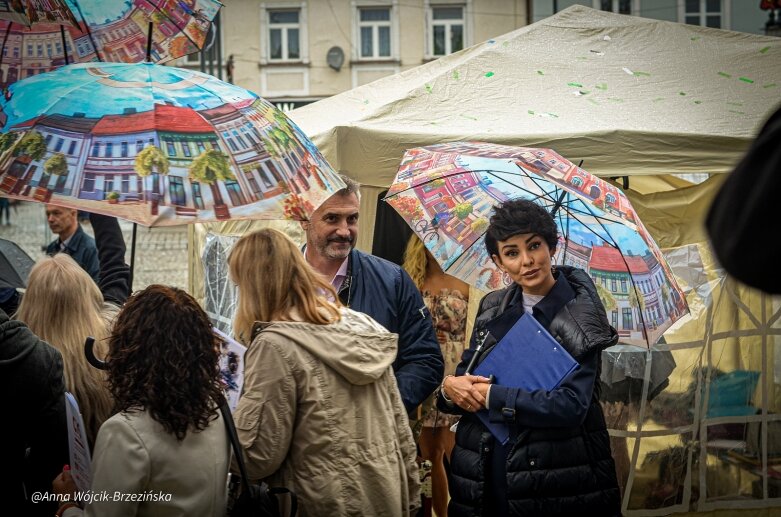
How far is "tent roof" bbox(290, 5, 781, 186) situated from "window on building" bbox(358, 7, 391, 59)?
77.0 feet

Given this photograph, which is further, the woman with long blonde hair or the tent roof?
the tent roof

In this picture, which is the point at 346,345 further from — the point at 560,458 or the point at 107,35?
the point at 107,35

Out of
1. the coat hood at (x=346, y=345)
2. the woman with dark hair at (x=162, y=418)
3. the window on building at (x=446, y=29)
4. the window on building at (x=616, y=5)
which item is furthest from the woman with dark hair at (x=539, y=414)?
the window on building at (x=446, y=29)

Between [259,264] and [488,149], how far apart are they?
1694mm

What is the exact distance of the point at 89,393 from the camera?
3.61 meters

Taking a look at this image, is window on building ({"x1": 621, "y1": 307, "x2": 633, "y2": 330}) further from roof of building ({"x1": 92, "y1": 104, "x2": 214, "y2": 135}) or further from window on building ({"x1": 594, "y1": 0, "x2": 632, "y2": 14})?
window on building ({"x1": 594, "y1": 0, "x2": 632, "y2": 14})

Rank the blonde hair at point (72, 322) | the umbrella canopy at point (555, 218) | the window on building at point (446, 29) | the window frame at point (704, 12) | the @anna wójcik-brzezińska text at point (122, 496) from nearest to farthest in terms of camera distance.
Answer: the @anna wójcik-brzezińska text at point (122, 496), the blonde hair at point (72, 322), the umbrella canopy at point (555, 218), the window frame at point (704, 12), the window on building at point (446, 29)

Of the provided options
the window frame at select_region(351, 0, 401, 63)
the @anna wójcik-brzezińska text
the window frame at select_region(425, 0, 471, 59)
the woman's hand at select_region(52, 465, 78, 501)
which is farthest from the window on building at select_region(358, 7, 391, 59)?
the @anna wójcik-brzezińska text

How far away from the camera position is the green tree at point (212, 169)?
10.1 ft

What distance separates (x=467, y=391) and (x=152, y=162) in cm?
152

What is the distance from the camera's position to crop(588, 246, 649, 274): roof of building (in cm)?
423

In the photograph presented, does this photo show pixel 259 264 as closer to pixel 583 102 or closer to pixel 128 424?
pixel 128 424

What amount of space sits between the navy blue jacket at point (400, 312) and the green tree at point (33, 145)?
5.48 ft

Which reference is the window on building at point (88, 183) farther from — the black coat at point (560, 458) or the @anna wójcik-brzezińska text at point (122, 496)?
the black coat at point (560, 458)
